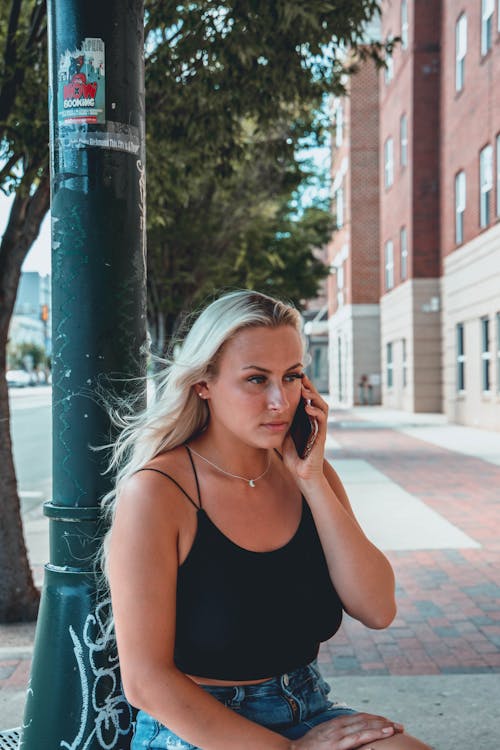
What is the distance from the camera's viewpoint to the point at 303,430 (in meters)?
2.43

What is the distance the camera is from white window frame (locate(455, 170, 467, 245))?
23062 millimetres

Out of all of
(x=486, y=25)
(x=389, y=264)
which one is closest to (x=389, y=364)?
(x=389, y=264)

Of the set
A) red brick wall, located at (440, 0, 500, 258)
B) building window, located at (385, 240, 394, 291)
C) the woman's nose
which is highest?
red brick wall, located at (440, 0, 500, 258)

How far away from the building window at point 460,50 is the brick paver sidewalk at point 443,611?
1549cm

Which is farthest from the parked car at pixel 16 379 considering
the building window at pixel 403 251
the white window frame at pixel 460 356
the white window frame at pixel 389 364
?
the white window frame at pixel 460 356

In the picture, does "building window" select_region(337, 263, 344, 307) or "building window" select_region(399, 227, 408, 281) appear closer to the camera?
"building window" select_region(399, 227, 408, 281)

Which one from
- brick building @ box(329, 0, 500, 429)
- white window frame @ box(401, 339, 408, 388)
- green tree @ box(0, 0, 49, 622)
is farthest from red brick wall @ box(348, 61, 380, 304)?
green tree @ box(0, 0, 49, 622)

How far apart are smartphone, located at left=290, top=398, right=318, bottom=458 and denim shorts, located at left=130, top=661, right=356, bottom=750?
1.90 ft

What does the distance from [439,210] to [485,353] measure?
7606 mm

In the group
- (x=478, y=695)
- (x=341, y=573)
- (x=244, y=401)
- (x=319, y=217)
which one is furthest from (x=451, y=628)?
(x=319, y=217)

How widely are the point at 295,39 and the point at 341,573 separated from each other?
461cm

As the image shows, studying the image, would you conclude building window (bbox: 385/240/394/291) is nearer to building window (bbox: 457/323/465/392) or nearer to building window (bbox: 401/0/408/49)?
building window (bbox: 401/0/408/49)

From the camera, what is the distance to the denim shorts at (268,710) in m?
2.08

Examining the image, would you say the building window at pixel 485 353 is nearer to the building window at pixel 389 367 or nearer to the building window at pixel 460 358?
the building window at pixel 460 358
